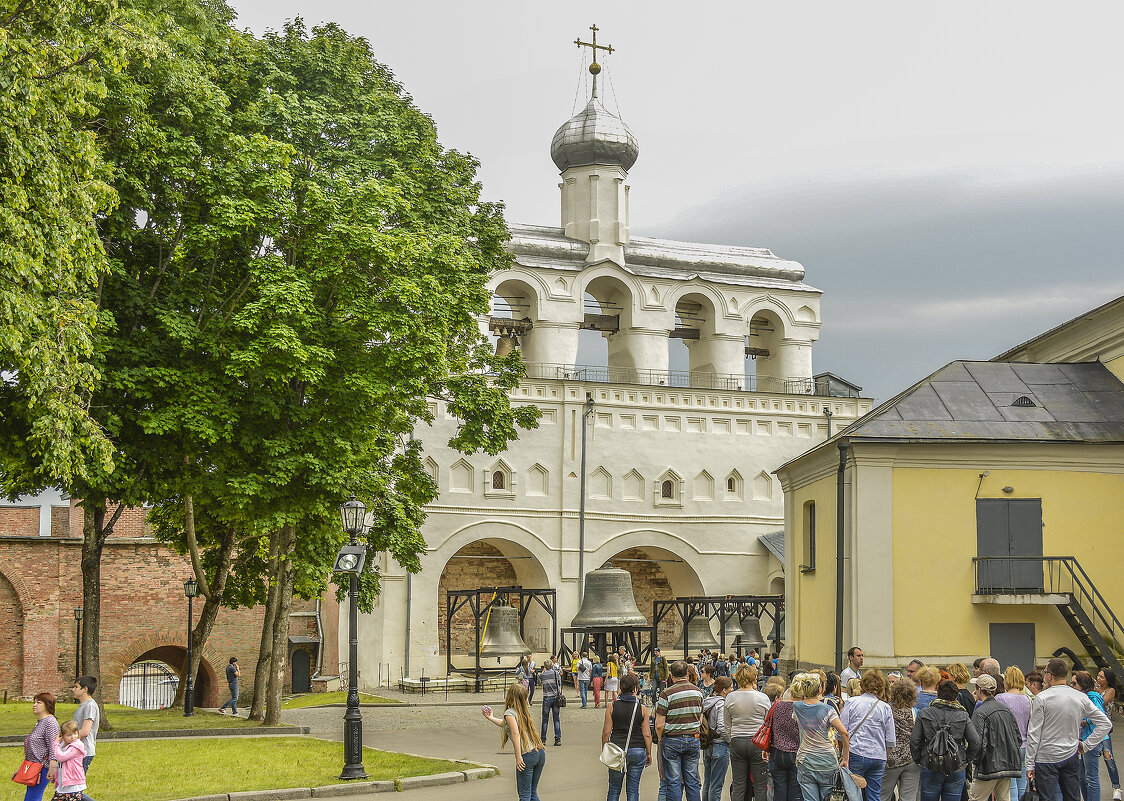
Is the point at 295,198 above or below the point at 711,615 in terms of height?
above

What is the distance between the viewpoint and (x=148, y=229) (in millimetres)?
20219

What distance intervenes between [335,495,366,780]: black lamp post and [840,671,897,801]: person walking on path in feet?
21.7

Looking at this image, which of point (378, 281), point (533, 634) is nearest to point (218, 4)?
point (378, 281)

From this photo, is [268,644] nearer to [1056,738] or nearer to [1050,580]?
[1050,580]

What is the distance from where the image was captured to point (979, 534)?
21047 mm

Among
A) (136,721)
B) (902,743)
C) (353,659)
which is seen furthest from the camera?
(136,721)

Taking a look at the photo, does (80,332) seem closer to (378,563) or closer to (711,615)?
(378,563)

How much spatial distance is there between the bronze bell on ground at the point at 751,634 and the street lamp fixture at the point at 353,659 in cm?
2102

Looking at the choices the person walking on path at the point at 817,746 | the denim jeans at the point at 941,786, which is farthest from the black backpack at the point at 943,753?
the person walking on path at the point at 817,746

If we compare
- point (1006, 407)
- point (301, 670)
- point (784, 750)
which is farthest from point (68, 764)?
point (301, 670)

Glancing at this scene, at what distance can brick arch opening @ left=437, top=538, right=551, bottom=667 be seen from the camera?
39.0m

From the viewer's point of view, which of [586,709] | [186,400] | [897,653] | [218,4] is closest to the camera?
[186,400]

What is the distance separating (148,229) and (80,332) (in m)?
5.25

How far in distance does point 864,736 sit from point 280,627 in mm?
14451
